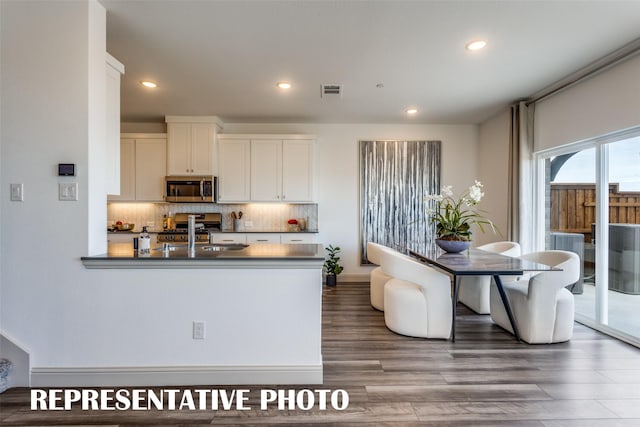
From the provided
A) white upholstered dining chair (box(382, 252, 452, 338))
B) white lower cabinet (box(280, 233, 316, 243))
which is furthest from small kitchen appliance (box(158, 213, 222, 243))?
white upholstered dining chair (box(382, 252, 452, 338))

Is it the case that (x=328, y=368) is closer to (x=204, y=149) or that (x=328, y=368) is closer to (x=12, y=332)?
(x=12, y=332)

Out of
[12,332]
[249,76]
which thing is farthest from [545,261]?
[12,332]

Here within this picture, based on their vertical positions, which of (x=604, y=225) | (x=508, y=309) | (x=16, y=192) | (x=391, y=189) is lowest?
(x=508, y=309)

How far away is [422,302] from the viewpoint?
2.97 m

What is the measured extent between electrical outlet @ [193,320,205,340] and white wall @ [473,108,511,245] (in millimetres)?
4263

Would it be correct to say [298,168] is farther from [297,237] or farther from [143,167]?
[143,167]

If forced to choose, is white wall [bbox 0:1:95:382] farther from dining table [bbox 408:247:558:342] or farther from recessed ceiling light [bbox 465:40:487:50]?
recessed ceiling light [bbox 465:40:487:50]

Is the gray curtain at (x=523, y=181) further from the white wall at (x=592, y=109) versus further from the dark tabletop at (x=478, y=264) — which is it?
the dark tabletop at (x=478, y=264)

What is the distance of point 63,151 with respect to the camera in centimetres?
211

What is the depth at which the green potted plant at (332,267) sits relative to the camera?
5.03 m

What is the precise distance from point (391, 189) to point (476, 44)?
9.20ft

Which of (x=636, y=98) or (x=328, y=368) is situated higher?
(x=636, y=98)

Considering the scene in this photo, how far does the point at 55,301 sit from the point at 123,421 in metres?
0.93

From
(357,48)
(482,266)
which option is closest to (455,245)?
A: (482,266)
